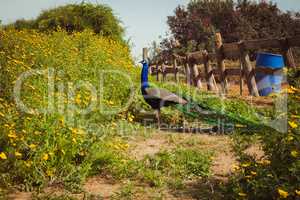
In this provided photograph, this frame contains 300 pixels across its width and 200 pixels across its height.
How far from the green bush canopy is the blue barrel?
6.31 metres

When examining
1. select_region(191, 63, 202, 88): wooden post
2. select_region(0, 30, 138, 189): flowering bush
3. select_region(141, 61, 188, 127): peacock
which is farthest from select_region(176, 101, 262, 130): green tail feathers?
select_region(191, 63, 202, 88): wooden post

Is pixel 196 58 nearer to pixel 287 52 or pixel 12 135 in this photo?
pixel 287 52

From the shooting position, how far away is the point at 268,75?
425 inches

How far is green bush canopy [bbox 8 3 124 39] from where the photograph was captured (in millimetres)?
14672

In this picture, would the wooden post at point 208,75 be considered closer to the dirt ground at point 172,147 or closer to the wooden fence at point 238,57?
the wooden fence at point 238,57

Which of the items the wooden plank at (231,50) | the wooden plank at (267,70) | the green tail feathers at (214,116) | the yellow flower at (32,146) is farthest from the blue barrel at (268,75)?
the yellow flower at (32,146)

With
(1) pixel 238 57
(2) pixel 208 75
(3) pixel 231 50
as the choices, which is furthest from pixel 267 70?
(2) pixel 208 75

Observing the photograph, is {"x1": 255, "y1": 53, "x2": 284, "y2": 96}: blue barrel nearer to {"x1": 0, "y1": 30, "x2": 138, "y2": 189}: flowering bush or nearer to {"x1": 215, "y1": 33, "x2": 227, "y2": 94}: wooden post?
{"x1": 215, "y1": 33, "x2": 227, "y2": 94}: wooden post

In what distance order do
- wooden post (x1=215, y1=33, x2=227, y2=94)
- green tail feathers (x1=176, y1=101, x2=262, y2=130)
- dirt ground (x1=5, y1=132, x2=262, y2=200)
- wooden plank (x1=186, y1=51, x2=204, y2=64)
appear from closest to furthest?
dirt ground (x1=5, y1=132, x2=262, y2=200) → green tail feathers (x1=176, y1=101, x2=262, y2=130) → wooden post (x1=215, y1=33, x2=227, y2=94) → wooden plank (x1=186, y1=51, x2=204, y2=64)

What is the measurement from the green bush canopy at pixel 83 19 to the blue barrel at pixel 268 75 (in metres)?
6.31

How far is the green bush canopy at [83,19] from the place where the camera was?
1467 centimetres

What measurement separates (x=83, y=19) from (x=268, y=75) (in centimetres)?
741

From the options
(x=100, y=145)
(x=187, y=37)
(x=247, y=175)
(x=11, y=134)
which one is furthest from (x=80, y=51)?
(x=187, y=37)

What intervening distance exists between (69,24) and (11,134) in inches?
461
